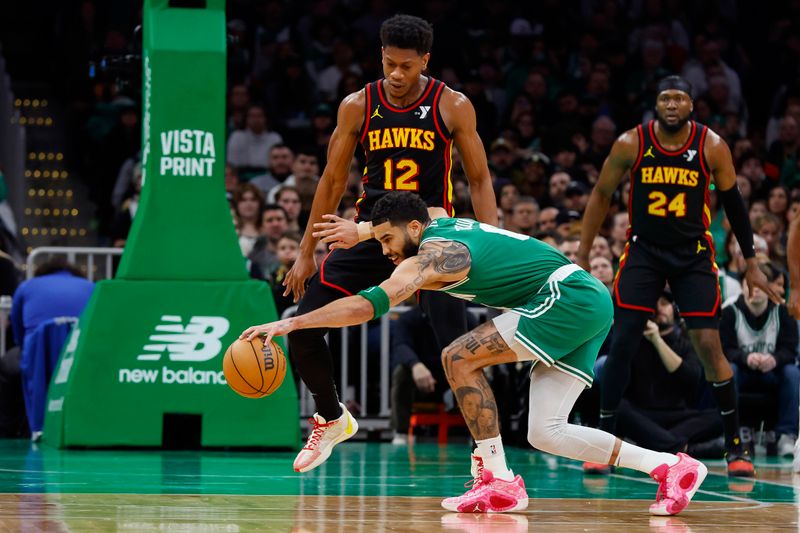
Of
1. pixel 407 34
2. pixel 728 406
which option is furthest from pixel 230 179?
pixel 407 34

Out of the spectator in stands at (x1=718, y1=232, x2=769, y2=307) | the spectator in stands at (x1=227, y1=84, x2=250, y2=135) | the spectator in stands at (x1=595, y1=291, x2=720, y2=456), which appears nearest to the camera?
the spectator in stands at (x1=595, y1=291, x2=720, y2=456)

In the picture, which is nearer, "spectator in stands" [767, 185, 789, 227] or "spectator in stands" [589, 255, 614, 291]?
"spectator in stands" [589, 255, 614, 291]

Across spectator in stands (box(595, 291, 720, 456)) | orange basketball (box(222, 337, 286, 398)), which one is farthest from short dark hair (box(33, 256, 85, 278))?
orange basketball (box(222, 337, 286, 398))

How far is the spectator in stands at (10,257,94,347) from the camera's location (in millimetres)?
12027

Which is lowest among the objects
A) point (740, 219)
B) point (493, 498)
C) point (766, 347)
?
point (493, 498)

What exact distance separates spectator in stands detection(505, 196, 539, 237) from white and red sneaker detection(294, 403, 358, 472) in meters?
6.16

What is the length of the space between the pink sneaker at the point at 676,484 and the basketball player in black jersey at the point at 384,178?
5.30 feet

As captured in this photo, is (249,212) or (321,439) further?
(249,212)

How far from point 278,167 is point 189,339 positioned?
17.4 ft

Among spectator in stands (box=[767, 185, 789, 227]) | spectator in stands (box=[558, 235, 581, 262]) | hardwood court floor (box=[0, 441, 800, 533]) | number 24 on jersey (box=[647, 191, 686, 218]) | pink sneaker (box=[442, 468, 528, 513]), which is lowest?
hardwood court floor (box=[0, 441, 800, 533])

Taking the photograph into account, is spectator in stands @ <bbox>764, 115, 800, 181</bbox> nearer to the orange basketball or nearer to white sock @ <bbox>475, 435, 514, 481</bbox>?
white sock @ <bbox>475, 435, 514, 481</bbox>

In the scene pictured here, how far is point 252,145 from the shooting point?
16.3 m

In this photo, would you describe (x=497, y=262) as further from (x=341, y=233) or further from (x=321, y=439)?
(x=321, y=439)

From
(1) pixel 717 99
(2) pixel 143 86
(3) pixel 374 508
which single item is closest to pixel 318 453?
(3) pixel 374 508
